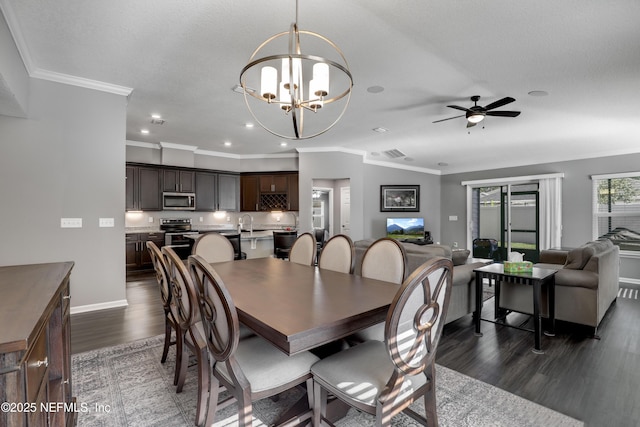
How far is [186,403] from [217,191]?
5813mm

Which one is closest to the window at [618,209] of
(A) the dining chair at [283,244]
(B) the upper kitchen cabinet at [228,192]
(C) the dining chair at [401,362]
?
(A) the dining chair at [283,244]

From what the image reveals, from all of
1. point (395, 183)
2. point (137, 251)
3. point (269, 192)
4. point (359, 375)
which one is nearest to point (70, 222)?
point (137, 251)

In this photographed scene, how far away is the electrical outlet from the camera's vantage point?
11.4 feet

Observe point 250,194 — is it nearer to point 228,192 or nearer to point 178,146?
point 228,192

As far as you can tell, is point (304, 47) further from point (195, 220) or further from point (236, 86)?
point (195, 220)

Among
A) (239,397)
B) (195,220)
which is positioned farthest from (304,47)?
(195,220)

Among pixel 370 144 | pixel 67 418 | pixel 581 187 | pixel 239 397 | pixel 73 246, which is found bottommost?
pixel 67 418

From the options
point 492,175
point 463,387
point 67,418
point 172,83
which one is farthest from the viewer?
point 492,175

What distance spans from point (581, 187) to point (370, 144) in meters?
4.70

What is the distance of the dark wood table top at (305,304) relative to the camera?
49.3 inches

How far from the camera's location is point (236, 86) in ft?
12.0

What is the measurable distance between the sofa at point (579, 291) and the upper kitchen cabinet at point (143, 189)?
21.0 ft

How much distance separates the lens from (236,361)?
4.55 ft

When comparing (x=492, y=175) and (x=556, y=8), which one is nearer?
(x=556, y=8)
